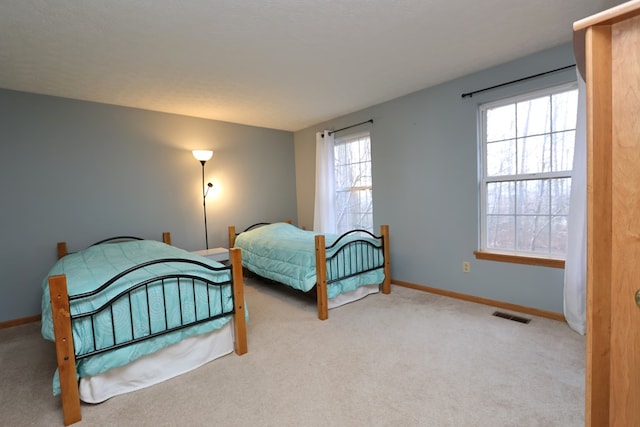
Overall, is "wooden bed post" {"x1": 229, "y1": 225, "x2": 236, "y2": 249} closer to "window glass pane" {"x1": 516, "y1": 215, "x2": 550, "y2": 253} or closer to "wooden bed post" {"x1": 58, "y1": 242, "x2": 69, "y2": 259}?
"wooden bed post" {"x1": 58, "y1": 242, "x2": 69, "y2": 259}

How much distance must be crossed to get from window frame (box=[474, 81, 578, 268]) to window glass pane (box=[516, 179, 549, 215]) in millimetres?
54

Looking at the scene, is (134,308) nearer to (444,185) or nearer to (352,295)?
(352,295)

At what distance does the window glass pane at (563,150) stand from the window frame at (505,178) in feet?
0.17

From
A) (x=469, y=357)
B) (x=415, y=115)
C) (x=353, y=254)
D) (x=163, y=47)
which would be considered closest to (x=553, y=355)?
(x=469, y=357)

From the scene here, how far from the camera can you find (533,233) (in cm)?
274

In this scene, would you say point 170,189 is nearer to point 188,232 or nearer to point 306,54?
point 188,232

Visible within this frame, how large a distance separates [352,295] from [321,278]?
1.87ft

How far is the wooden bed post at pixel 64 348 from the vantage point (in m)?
1.53

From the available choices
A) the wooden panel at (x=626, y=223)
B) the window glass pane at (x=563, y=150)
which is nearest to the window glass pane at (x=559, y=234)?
the window glass pane at (x=563, y=150)

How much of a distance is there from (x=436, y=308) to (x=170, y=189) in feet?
11.0

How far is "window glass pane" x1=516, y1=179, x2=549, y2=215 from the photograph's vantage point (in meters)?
2.65

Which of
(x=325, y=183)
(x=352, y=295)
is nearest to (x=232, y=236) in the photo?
(x=325, y=183)

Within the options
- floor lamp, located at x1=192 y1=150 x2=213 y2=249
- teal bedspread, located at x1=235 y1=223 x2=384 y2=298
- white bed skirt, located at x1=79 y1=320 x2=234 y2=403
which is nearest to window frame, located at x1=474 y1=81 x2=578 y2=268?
teal bedspread, located at x1=235 y1=223 x2=384 y2=298

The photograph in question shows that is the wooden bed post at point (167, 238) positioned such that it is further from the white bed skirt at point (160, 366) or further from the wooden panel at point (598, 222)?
the wooden panel at point (598, 222)
